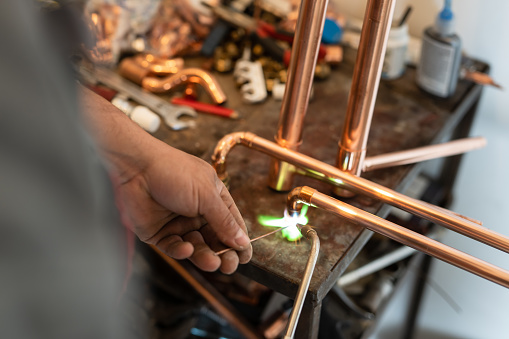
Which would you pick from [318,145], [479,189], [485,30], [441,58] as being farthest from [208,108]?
[479,189]

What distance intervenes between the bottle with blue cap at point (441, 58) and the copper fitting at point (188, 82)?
38 centimetres

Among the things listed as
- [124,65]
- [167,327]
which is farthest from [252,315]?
[124,65]

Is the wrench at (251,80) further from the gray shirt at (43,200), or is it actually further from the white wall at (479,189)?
the gray shirt at (43,200)

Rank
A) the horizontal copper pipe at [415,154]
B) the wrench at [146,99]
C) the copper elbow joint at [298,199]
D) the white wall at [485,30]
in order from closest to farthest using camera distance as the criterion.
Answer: the copper elbow joint at [298,199] → the horizontal copper pipe at [415,154] → the wrench at [146,99] → the white wall at [485,30]

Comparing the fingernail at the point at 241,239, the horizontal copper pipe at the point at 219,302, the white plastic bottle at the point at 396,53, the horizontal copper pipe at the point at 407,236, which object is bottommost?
the horizontal copper pipe at the point at 219,302

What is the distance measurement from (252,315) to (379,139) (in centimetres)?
43

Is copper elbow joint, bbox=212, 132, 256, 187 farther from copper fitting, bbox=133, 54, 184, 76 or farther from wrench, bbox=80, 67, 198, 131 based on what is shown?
copper fitting, bbox=133, 54, 184, 76

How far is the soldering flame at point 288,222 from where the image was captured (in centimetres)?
73

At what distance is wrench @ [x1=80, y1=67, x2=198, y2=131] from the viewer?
3.08ft

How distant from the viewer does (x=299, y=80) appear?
0.70m

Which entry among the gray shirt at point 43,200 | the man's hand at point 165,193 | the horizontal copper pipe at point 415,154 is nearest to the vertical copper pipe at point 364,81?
the horizontal copper pipe at point 415,154

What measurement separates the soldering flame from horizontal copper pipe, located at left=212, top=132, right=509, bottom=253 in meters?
0.06

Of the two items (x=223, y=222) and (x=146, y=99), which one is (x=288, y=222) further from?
(x=146, y=99)

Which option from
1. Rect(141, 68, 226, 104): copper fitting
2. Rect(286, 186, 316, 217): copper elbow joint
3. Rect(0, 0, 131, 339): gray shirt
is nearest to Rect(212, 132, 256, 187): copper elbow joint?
Rect(286, 186, 316, 217): copper elbow joint
